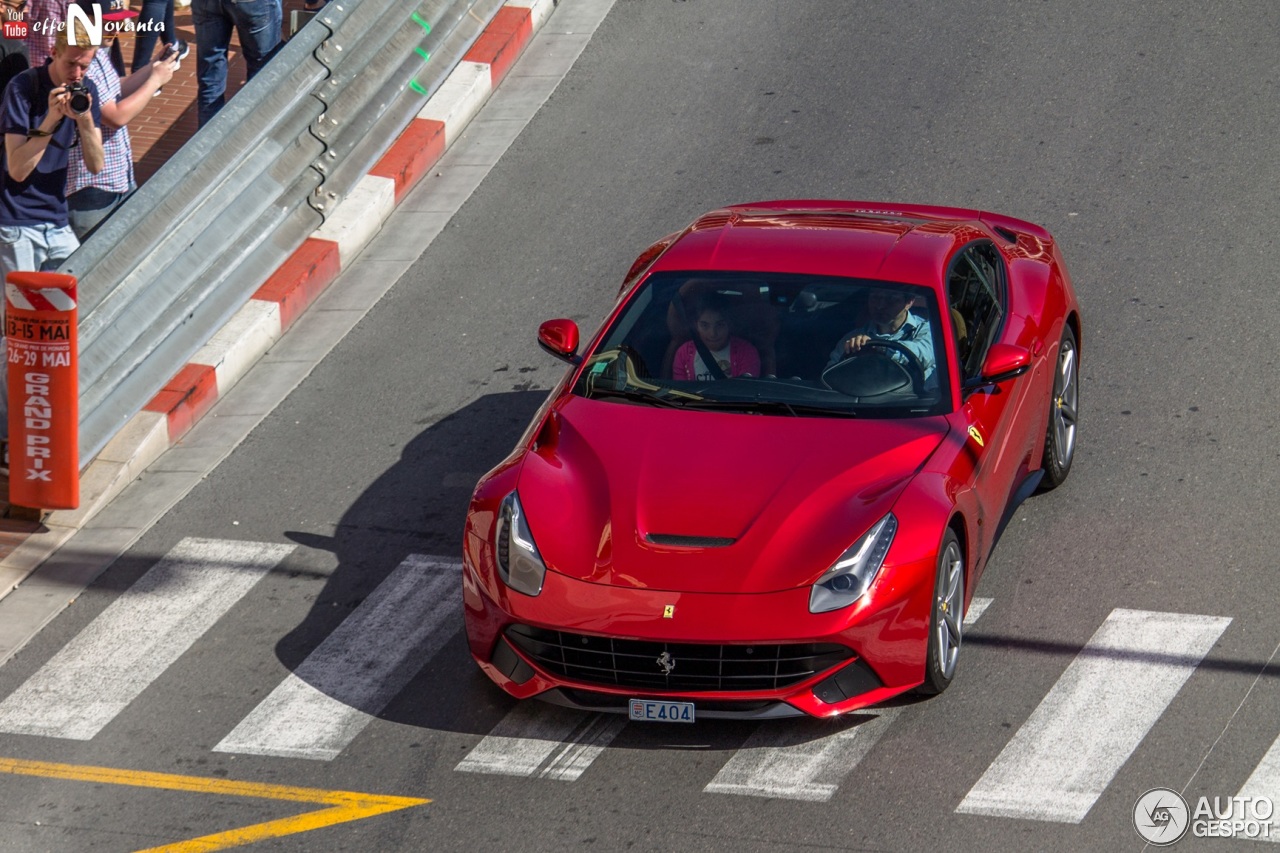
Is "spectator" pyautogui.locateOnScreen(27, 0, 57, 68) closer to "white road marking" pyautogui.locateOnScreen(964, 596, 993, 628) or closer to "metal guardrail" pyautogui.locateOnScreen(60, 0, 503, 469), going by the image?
"metal guardrail" pyautogui.locateOnScreen(60, 0, 503, 469)

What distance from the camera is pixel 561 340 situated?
7910 mm

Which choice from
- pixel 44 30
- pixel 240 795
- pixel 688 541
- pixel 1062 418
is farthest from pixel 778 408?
pixel 44 30

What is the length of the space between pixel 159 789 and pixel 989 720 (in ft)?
10.8

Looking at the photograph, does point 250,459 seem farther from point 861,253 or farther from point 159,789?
point 861,253

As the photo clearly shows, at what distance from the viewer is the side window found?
7652mm

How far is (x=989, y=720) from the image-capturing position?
676cm

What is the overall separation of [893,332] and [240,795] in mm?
3329

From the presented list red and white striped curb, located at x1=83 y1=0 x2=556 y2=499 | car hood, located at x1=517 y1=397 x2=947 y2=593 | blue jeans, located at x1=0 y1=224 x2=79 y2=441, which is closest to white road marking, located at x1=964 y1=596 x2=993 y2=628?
car hood, located at x1=517 y1=397 x2=947 y2=593

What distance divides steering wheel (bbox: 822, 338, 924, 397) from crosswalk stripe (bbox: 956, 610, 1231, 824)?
137 centimetres

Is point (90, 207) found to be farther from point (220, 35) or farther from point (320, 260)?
point (220, 35)

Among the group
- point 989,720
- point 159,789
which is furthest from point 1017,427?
point 159,789

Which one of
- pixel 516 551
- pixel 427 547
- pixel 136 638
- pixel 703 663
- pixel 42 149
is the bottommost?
pixel 136 638

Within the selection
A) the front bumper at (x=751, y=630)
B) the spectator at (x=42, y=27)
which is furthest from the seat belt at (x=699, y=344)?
the spectator at (x=42, y=27)

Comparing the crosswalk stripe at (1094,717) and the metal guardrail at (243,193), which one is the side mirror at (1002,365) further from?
the metal guardrail at (243,193)
